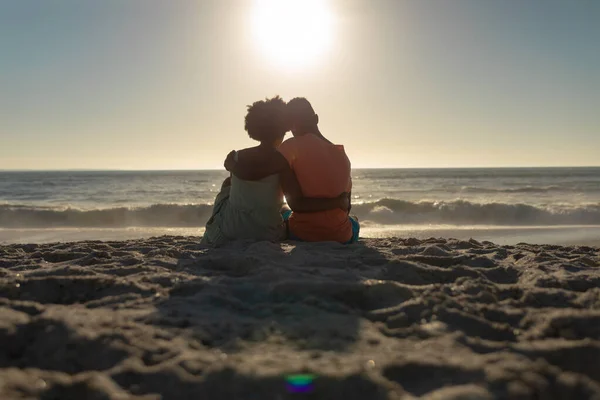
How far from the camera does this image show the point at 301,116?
402 cm

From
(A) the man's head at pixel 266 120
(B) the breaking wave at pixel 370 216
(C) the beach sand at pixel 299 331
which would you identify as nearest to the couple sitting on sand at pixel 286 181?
(A) the man's head at pixel 266 120

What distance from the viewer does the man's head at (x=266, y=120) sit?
3.91 metres

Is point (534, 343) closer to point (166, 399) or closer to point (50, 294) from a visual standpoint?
point (166, 399)

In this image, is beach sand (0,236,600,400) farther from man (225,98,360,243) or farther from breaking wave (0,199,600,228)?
breaking wave (0,199,600,228)

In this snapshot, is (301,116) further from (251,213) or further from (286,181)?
(251,213)

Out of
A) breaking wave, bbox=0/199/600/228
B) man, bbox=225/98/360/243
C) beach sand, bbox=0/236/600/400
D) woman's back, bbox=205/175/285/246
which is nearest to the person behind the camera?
beach sand, bbox=0/236/600/400

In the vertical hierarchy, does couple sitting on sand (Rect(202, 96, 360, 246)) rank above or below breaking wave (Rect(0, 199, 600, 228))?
above

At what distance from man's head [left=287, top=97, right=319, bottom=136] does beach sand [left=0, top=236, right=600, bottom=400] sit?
1483 mm

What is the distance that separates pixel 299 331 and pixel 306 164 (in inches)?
87.3

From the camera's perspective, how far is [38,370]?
5.00 ft

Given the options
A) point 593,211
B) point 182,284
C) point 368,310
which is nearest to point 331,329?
point 368,310

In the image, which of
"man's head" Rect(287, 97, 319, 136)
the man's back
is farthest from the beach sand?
"man's head" Rect(287, 97, 319, 136)

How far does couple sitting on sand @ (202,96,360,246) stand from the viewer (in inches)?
152

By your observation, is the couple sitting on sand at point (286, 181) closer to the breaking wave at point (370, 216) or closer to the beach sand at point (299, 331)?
the beach sand at point (299, 331)
